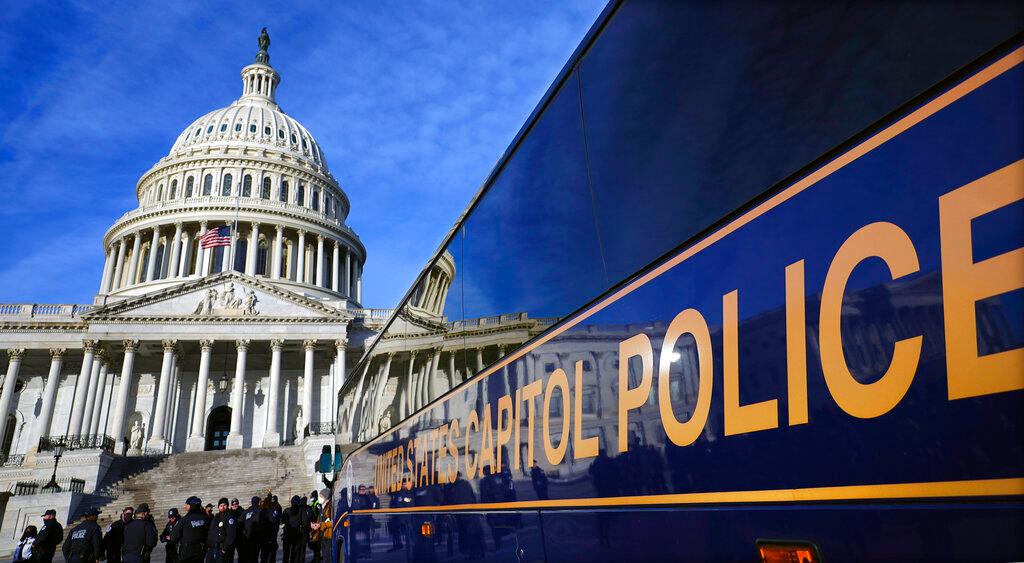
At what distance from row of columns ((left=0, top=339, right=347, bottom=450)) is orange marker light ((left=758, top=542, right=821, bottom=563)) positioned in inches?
1607

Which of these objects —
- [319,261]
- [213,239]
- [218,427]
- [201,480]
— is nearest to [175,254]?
[213,239]

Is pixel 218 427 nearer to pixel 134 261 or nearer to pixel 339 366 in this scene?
pixel 339 366

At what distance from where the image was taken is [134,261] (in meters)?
57.3

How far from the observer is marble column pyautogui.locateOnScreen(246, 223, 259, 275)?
183ft

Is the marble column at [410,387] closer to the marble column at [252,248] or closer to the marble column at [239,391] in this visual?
the marble column at [239,391]

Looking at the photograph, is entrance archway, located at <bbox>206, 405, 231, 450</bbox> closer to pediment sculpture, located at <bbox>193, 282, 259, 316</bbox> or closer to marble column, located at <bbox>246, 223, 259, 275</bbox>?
pediment sculpture, located at <bbox>193, 282, 259, 316</bbox>

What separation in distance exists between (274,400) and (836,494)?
141 ft

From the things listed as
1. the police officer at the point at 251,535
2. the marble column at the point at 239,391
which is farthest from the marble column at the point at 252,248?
the police officer at the point at 251,535

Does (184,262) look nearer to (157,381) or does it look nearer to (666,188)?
(157,381)

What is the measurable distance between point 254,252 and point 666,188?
58.0 meters

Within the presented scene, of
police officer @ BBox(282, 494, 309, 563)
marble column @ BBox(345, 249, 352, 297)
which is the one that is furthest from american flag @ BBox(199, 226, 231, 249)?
police officer @ BBox(282, 494, 309, 563)

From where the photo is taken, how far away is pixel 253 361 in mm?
46031

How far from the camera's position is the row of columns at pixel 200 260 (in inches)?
2174

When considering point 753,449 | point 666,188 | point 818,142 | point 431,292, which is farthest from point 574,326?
point 431,292
